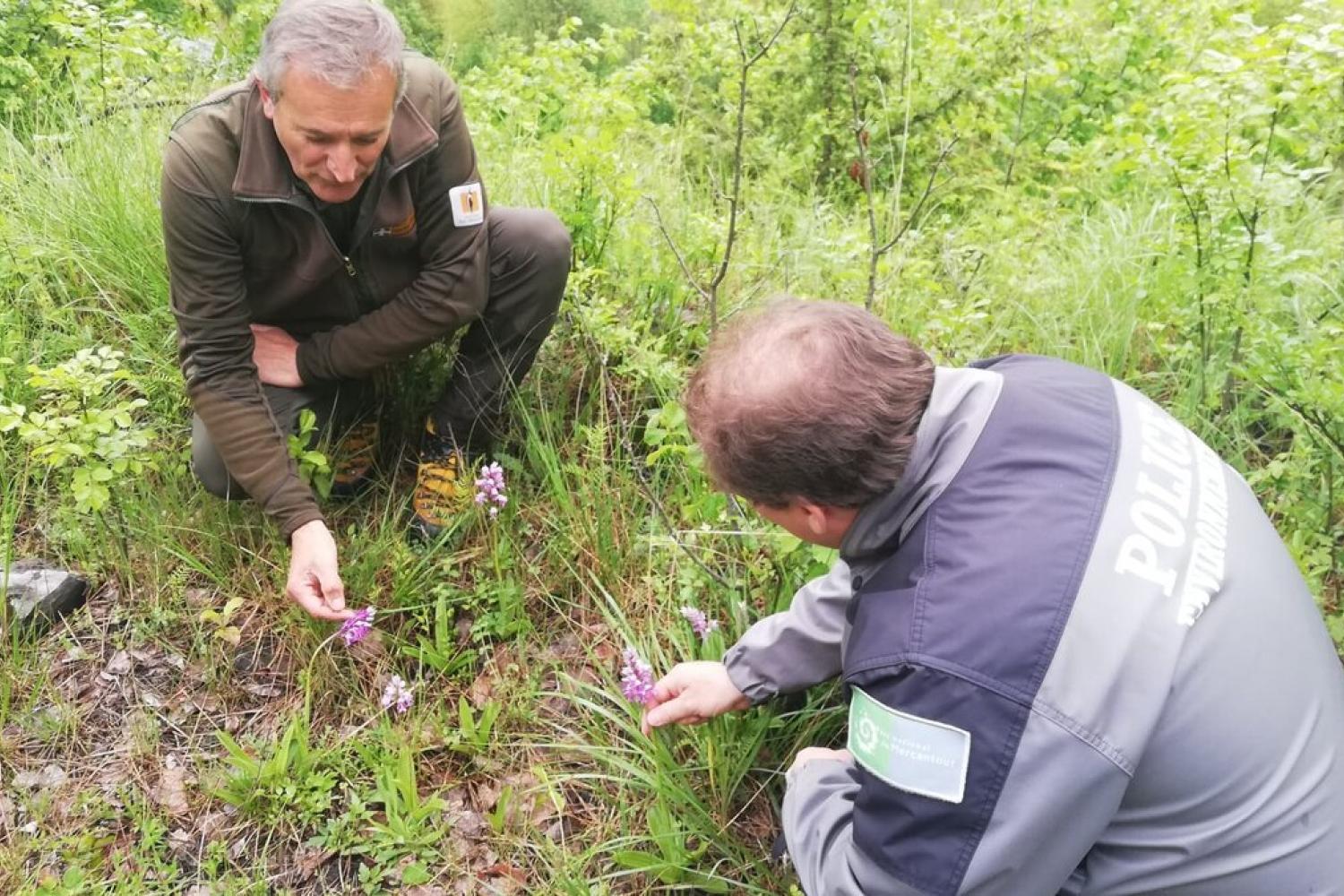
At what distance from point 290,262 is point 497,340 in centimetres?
64

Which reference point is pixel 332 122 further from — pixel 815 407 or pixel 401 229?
pixel 815 407

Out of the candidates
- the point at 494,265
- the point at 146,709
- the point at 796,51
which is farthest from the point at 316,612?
the point at 796,51

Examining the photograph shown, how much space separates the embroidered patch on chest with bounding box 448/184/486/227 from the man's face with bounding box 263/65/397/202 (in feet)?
1.13

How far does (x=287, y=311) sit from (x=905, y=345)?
78.2 inches

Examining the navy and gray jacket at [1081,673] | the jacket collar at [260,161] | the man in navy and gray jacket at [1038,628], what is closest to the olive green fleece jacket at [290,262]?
the jacket collar at [260,161]

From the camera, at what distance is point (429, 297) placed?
8.97ft

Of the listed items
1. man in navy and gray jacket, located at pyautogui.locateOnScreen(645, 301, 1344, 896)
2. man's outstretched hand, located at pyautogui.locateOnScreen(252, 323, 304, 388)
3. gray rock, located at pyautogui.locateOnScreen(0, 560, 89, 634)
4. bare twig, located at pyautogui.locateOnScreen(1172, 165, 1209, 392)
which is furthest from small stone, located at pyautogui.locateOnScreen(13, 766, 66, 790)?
bare twig, located at pyautogui.locateOnScreen(1172, 165, 1209, 392)

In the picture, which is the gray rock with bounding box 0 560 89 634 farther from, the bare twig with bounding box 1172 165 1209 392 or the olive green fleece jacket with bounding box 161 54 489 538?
the bare twig with bounding box 1172 165 1209 392

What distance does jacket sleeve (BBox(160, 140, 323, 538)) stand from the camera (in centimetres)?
238

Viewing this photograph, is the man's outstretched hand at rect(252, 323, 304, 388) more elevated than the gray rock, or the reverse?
the man's outstretched hand at rect(252, 323, 304, 388)

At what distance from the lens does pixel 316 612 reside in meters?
2.28

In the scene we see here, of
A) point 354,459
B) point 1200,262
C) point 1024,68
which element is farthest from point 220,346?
point 1024,68

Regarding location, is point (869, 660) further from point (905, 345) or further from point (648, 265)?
point (648, 265)

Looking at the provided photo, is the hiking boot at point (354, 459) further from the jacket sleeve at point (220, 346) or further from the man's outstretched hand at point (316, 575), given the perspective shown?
the man's outstretched hand at point (316, 575)
